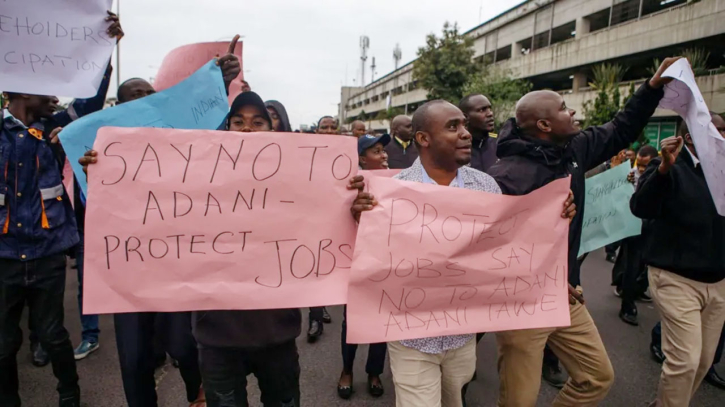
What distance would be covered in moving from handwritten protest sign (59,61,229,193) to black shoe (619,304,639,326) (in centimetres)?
459

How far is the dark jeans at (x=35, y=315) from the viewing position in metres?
2.61

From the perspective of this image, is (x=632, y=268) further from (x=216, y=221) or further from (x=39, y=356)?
(x=39, y=356)

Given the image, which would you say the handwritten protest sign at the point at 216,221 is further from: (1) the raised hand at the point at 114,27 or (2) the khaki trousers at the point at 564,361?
(2) the khaki trousers at the point at 564,361

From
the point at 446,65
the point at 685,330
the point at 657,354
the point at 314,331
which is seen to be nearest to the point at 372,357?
the point at 314,331

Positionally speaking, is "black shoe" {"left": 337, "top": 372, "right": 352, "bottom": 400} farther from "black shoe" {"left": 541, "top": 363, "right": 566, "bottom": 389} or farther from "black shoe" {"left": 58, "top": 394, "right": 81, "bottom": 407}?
"black shoe" {"left": 58, "top": 394, "right": 81, "bottom": 407}

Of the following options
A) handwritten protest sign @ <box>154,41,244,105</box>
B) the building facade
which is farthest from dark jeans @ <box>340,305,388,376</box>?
the building facade

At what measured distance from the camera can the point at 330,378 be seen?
3.53m

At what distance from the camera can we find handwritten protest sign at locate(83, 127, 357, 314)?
1826 millimetres

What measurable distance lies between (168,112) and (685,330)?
3.19 metres

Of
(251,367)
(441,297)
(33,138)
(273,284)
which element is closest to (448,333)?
(441,297)

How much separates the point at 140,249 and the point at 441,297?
4.19 ft

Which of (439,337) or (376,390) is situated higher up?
(439,337)

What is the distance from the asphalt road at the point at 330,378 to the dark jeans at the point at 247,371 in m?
0.98

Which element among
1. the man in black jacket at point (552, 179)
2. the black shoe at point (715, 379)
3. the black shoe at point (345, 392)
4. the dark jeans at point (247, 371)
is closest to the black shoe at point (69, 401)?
the dark jeans at point (247, 371)
